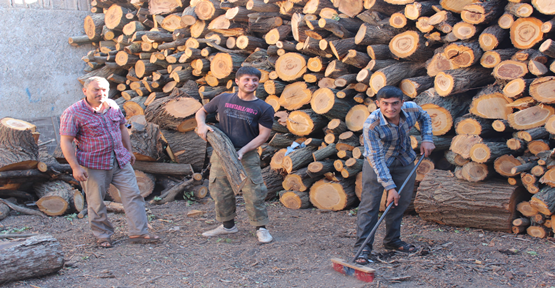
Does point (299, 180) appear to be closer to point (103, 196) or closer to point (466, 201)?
point (466, 201)

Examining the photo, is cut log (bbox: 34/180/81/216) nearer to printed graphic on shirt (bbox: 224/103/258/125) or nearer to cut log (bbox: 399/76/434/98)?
printed graphic on shirt (bbox: 224/103/258/125)

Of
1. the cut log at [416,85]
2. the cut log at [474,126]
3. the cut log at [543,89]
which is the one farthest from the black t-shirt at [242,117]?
the cut log at [543,89]

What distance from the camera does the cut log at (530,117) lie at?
3.72m

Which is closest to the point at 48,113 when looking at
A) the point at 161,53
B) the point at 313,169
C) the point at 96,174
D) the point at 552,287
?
the point at 161,53

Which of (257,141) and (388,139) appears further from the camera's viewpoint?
(257,141)

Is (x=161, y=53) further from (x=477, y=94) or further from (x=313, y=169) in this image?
(x=477, y=94)

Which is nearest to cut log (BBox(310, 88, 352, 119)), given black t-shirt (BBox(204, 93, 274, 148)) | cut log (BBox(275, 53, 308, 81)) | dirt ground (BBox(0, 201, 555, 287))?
cut log (BBox(275, 53, 308, 81))

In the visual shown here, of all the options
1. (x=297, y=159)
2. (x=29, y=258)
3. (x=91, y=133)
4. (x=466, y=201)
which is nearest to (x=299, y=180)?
(x=297, y=159)

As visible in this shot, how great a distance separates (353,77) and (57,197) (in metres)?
3.83

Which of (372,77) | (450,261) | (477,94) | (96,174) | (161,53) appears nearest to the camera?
(450,261)

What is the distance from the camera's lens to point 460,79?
13.7 ft

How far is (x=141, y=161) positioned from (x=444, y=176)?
3.87m

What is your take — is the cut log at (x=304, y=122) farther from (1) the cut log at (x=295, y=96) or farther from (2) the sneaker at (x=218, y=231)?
(2) the sneaker at (x=218, y=231)

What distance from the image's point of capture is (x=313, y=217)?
488cm
